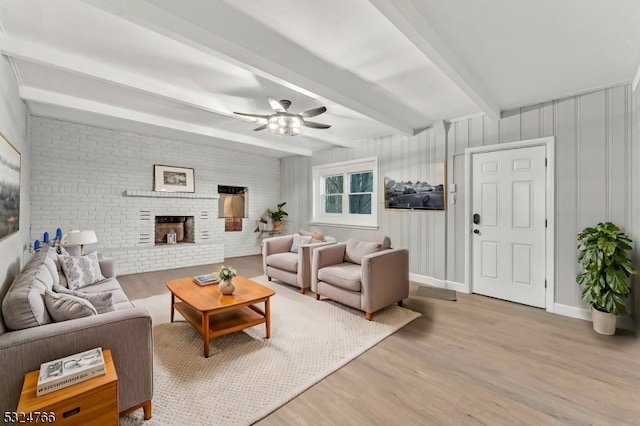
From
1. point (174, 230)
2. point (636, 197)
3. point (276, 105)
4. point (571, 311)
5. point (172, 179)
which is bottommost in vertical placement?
point (571, 311)

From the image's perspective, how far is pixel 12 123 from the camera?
9.01 feet

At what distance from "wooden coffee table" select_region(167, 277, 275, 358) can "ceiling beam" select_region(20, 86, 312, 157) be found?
2515mm

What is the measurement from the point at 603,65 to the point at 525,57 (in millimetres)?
775

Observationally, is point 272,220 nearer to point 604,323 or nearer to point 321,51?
point 321,51

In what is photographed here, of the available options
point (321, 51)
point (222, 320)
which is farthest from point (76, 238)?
point (321, 51)

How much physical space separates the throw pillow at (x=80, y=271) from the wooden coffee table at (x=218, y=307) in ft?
2.74

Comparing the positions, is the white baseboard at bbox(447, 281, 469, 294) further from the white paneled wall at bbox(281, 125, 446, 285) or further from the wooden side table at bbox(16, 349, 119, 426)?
the wooden side table at bbox(16, 349, 119, 426)

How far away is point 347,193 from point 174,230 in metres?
3.58

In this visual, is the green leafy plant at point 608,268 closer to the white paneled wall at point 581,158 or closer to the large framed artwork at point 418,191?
the white paneled wall at point 581,158

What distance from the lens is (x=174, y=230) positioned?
18.6ft

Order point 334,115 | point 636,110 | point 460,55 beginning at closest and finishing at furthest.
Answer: point 460,55 < point 636,110 < point 334,115

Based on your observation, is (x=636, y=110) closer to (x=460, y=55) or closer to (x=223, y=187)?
(x=460, y=55)

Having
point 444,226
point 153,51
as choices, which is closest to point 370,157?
point 444,226

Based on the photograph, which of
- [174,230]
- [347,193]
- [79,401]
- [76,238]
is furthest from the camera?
[347,193]
